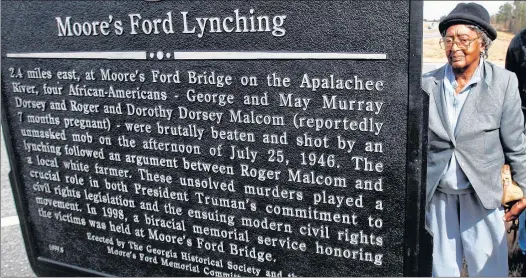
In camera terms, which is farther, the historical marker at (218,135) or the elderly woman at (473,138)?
the elderly woman at (473,138)

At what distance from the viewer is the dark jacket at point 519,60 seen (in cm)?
302

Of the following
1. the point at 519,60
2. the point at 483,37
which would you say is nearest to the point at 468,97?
the point at 483,37

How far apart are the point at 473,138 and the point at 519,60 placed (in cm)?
82

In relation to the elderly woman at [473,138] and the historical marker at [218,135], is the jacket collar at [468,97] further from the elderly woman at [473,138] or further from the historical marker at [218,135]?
the historical marker at [218,135]

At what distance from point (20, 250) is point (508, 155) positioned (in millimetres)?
3719

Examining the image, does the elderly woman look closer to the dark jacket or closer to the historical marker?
the dark jacket

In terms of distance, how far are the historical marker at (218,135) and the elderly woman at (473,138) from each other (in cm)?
76

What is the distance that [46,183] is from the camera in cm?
292

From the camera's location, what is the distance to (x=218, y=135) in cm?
232

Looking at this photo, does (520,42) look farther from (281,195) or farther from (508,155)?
(281,195)

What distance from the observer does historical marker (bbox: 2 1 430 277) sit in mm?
1985

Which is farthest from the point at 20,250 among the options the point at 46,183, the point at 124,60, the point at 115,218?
the point at 124,60

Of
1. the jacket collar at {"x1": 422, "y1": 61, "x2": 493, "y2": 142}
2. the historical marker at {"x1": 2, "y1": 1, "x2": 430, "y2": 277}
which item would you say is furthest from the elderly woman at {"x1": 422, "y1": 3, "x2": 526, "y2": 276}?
the historical marker at {"x1": 2, "y1": 1, "x2": 430, "y2": 277}

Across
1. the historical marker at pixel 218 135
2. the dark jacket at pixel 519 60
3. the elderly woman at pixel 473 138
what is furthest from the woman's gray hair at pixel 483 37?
the historical marker at pixel 218 135
